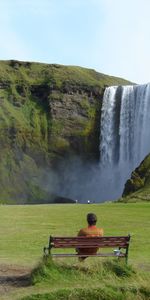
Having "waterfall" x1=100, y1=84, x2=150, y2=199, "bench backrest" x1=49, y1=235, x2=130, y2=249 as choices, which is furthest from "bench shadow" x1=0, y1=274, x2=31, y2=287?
"waterfall" x1=100, y1=84, x2=150, y2=199

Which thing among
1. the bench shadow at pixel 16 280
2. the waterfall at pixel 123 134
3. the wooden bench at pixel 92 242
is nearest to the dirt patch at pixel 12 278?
the bench shadow at pixel 16 280

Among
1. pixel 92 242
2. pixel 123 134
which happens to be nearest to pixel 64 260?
pixel 92 242

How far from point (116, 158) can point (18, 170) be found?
21956mm

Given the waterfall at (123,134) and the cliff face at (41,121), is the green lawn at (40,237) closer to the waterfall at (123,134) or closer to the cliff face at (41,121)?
the waterfall at (123,134)

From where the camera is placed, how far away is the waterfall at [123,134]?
114 metres

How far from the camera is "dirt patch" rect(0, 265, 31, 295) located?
567 inches

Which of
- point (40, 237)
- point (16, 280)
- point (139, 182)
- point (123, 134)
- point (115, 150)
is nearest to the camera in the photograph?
point (16, 280)

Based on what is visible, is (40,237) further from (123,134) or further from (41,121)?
(41,121)

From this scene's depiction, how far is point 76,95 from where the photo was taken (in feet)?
440

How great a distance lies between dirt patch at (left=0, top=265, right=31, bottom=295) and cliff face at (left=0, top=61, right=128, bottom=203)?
95173 millimetres

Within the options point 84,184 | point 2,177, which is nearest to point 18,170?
point 2,177

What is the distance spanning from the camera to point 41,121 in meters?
135

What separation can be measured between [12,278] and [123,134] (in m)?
103

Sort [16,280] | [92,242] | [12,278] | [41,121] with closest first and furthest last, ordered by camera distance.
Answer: [92,242]
[16,280]
[12,278]
[41,121]
